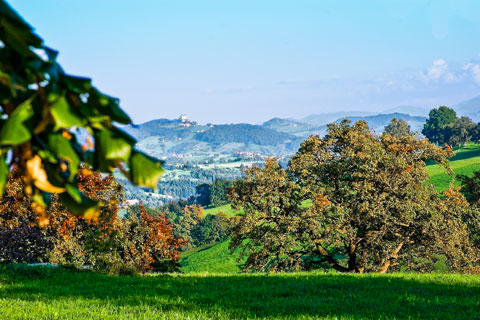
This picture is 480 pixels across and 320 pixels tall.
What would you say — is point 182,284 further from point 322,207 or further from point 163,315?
point 322,207

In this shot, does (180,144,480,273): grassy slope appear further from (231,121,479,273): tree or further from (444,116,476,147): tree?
(444,116,476,147): tree

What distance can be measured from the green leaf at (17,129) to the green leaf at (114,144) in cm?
23

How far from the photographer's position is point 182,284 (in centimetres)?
1149

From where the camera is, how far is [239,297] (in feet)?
31.8

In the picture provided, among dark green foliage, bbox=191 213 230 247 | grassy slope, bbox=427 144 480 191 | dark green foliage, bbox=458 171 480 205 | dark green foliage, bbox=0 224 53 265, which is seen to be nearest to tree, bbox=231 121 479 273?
dark green foliage, bbox=458 171 480 205

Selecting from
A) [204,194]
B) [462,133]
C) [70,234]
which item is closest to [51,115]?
[70,234]

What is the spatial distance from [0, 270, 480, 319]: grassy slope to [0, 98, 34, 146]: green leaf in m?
6.78

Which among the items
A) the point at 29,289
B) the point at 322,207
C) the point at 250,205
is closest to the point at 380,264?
the point at 322,207

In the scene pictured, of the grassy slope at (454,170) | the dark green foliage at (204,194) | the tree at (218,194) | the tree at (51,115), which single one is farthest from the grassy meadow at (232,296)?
the dark green foliage at (204,194)

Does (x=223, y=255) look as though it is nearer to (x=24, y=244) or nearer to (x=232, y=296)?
(x=24, y=244)

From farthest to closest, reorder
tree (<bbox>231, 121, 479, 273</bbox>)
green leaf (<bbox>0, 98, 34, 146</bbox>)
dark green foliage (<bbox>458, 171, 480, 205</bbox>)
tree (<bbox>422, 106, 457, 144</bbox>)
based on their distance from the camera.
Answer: tree (<bbox>422, 106, 457, 144</bbox>) → dark green foliage (<bbox>458, 171, 480, 205</bbox>) → tree (<bbox>231, 121, 479, 273</bbox>) → green leaf (<bbox>0, 98, 34, 146</bbox>)

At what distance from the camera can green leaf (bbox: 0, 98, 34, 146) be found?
143 cm

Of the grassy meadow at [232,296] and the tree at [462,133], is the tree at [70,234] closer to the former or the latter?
the grassy meadow at [232,296]

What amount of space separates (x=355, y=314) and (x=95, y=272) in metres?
8.70
